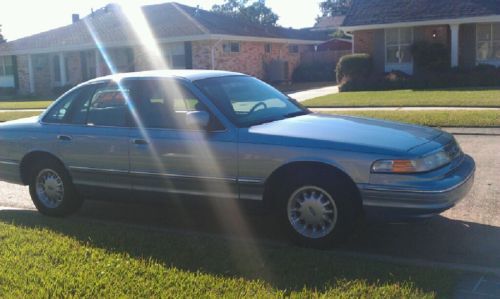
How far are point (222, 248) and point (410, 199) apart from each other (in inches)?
65.9

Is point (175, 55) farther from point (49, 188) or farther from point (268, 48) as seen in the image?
point (49, 188)

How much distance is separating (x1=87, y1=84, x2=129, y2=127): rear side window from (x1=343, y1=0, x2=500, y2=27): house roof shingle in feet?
67.1

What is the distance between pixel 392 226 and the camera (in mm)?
5762

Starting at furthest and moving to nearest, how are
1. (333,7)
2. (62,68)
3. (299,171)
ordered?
1. (333,7)
2. (62,68)
3. (299,171)

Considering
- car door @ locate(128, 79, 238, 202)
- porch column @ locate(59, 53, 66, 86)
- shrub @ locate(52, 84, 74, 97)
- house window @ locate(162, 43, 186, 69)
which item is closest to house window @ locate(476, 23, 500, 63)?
house window @ locate(162, 43, 186, 69)

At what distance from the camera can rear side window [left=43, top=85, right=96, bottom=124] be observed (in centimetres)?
641

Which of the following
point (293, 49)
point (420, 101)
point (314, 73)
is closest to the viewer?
point (420, 101)

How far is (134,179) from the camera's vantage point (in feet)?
19.4

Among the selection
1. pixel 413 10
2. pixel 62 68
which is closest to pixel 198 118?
pixel 413 10

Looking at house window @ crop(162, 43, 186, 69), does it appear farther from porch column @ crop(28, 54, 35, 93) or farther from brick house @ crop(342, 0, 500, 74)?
porch column @ crop(28, 54, 35, 93)

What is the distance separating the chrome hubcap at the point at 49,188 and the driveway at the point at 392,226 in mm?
374

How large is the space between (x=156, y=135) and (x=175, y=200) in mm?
678

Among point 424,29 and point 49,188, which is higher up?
point 424,29

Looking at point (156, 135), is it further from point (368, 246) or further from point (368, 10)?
point (368, 10)
